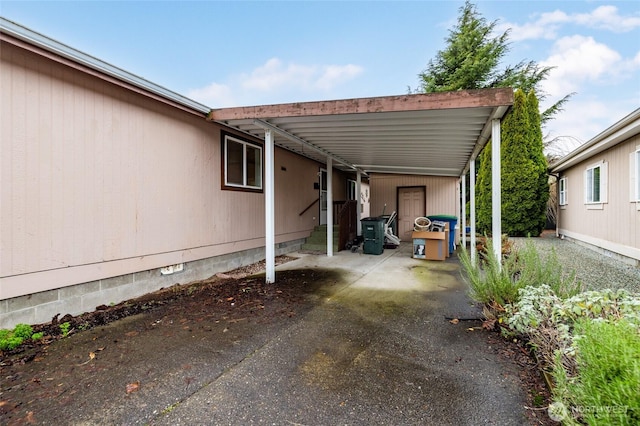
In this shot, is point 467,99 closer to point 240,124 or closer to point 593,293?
point 593,293

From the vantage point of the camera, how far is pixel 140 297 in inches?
175

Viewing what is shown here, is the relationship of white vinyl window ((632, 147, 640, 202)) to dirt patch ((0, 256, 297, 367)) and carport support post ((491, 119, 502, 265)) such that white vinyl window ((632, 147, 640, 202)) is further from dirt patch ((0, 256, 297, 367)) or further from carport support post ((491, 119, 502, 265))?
dirt patch ((0, 256, 297, 367))

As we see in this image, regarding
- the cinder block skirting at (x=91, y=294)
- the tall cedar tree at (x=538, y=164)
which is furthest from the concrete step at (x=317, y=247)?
the tall cedar tree at (x=538, y=164)

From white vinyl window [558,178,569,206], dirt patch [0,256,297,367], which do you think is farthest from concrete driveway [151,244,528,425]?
white vinyl window [558,178,569,206]

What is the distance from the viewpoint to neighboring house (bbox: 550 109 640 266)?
5.89 m

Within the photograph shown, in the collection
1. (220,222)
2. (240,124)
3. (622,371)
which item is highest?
(240,124)

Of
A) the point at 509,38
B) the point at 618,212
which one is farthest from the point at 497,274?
the point at 509,38

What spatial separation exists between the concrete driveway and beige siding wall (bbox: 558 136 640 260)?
15.8 feet

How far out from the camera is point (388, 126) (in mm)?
4828

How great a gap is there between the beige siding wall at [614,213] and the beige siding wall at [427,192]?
3.55m

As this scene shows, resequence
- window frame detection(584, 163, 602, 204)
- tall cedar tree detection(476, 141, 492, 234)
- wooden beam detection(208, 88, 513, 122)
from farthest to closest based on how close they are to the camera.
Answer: tall cedar tree detection(476, 141, 492, 234) → window frame detection(584, 163, 602, 204) → wooden beam detection(208, 88, 513, 122)

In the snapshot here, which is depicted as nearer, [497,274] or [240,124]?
[497,274]

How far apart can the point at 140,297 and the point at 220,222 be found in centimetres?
199

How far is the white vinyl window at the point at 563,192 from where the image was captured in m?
10.6
